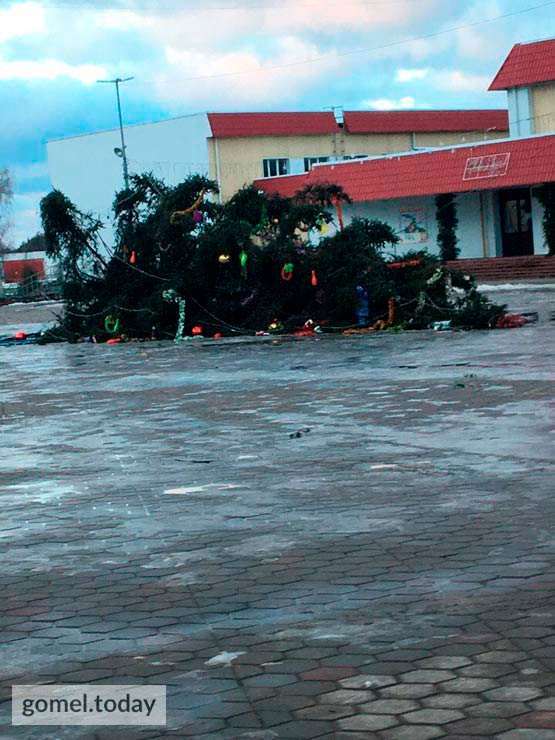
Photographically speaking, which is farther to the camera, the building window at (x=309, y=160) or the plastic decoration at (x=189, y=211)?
the building window at (x=309, y=160)

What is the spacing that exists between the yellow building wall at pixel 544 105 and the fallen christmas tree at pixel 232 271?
29969 mm

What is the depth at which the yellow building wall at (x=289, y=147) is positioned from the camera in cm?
7900

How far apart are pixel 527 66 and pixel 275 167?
23752mm

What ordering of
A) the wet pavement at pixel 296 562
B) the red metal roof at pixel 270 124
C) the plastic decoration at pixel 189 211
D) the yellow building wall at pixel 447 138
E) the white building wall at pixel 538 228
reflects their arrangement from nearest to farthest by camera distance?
the wet pavement at pixel 296 562 → the plastic decoration at pixel 189 211 → the white building wall at pixel 538 228 → the red metal roof at pixel 270 124 → the yellow building wall at pixel 447 138

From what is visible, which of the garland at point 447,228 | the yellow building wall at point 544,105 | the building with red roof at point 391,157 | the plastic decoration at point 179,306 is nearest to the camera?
the plastic decoration at point 179,306

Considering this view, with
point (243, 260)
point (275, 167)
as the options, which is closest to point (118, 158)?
point (275, 167)

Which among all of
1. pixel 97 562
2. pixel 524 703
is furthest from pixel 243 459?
pixel 524 703

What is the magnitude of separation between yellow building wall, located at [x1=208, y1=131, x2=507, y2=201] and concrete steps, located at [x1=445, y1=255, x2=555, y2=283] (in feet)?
84.0

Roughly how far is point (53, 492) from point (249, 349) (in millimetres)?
16648

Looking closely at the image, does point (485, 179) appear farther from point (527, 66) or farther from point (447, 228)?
point (527, 66)

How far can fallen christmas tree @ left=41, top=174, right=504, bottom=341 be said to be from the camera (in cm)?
3028

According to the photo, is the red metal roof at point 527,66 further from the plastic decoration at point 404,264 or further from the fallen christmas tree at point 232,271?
the plastic decoration at point 404,264

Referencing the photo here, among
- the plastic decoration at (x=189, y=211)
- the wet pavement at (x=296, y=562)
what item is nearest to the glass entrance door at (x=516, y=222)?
the plastic decoration at (x=189, y=211)

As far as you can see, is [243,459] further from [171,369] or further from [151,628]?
[171,369]
